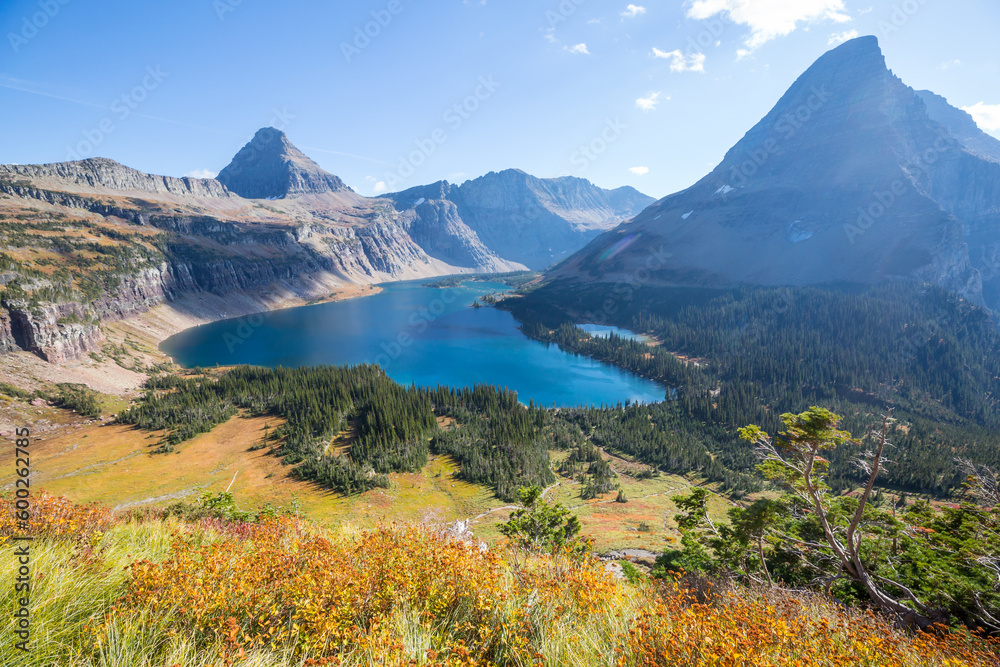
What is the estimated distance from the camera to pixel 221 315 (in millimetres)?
160500

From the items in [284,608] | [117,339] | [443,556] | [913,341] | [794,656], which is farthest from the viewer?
[913,341]

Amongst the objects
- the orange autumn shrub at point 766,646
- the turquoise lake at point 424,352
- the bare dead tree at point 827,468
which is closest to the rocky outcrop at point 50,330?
the turquoise lake at point 424,352

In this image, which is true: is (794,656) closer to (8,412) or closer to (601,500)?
(601,500)

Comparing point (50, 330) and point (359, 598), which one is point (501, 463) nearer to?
point (359, 598)

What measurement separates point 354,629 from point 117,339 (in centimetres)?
13619

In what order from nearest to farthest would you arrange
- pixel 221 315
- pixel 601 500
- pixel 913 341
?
1. pixel 601 500
2. pixel 913 341
3. pixel 221 315

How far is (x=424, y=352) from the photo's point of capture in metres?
119

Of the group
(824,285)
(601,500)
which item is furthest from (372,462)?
(824,285)

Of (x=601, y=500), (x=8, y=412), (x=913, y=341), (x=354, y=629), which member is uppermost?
(x=354, y=629)

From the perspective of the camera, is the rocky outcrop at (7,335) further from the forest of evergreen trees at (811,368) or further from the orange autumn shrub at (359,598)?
the forest of evergreen trees at (811,368)

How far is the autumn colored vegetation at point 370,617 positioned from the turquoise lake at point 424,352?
78030mm

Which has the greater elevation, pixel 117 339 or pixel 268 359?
pixel 117 339

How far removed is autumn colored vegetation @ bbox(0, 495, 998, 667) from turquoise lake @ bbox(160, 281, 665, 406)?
3072 inches

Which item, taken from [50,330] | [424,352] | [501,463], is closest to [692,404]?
[501,463]
